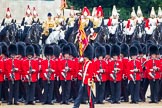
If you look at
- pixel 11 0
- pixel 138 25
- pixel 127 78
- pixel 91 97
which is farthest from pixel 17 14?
pixel 91 97

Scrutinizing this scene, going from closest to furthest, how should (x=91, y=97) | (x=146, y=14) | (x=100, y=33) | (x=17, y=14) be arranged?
(x=91, y=97) < (x=100, y=33) < (x=17, y=14) < (x=146, y=14)

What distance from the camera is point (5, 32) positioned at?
108ft

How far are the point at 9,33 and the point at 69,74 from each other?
10284 millimetres

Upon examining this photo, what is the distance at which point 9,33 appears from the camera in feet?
108

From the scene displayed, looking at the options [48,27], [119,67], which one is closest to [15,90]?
[119,67]

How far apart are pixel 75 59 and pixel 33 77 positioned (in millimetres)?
1220

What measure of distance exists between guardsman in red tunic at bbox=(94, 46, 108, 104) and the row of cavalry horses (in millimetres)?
7668

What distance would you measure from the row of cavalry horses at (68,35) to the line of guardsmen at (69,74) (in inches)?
299

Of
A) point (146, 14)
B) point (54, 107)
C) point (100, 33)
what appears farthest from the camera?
point (146, 14)

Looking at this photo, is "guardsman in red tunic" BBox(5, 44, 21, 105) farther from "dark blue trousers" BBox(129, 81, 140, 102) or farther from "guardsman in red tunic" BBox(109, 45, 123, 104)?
"dark blue trousers" BBox(129, 81, 140, 102)

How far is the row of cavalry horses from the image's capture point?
32094 millimetres

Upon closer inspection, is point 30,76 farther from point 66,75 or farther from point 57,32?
point 57,32

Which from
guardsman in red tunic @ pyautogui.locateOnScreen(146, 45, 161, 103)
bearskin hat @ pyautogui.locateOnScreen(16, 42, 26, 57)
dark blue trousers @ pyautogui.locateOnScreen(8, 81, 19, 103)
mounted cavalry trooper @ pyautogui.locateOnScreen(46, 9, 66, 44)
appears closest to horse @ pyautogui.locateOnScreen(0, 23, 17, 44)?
mounted cavalry trooper @ pyautogui.locateOnScreen(46, 9, 66, 44)

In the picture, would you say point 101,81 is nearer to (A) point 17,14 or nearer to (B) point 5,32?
(B) point 5,32
